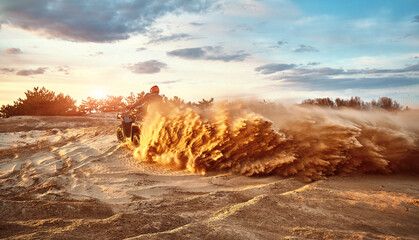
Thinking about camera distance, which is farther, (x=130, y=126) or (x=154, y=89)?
(x=154, y=89)

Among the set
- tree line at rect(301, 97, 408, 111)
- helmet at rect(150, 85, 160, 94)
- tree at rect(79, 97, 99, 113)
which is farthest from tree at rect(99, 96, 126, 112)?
tree line at rect(301, 97, 408, 111)

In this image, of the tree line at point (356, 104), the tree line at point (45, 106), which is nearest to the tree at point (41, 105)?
the tree line at point (45, 106)

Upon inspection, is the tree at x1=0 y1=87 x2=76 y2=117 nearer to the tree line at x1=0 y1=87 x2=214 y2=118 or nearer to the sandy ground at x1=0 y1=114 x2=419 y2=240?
the tree line at x1=0 y1=87 x2=214 y2=118

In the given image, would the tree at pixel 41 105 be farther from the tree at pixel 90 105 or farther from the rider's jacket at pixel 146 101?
the rider's jacket at pixel 146 101

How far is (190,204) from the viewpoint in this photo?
3422mm

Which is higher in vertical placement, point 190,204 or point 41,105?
point 41,105

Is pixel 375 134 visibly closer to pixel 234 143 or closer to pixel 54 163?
pixel 234 143

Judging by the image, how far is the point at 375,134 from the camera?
16.9 ft

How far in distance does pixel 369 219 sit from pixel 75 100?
2185 cm

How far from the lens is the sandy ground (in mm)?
2570

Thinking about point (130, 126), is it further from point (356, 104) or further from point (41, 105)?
point (41, 105)

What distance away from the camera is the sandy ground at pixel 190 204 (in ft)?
8.43

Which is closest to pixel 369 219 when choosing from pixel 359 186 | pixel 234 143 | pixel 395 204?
pixel 395 204

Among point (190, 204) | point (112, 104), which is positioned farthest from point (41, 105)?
point (190, 204)
